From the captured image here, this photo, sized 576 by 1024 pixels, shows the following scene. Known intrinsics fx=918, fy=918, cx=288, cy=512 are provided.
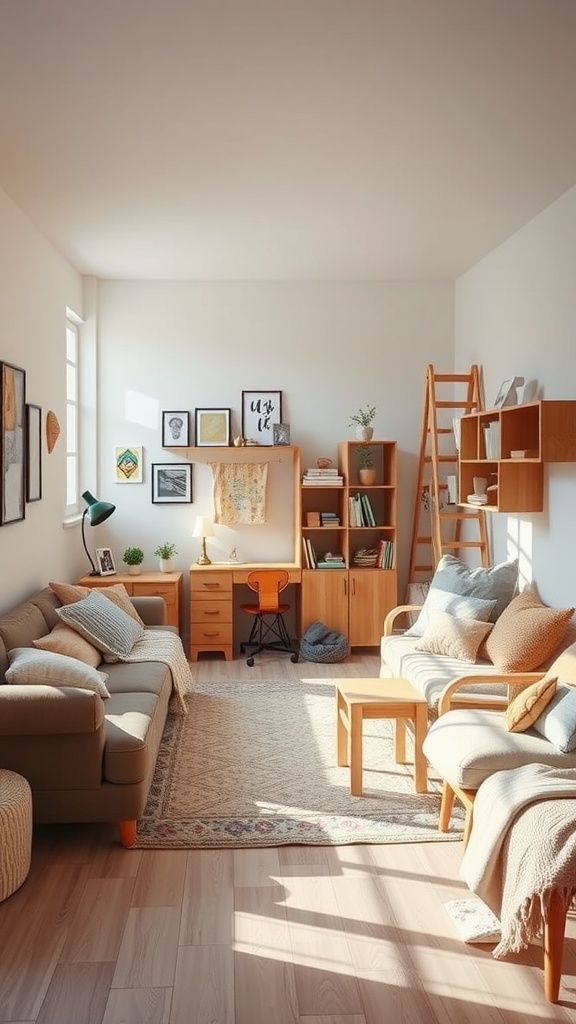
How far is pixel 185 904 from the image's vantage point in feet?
10.9

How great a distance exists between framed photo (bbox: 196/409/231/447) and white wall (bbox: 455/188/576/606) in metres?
2.18

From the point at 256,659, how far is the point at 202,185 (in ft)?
12.4

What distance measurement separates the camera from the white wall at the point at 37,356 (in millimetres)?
5227

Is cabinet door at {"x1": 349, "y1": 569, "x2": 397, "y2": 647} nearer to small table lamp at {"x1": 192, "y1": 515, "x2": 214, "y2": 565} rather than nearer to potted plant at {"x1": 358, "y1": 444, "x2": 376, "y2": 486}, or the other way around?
potted plant at {"x1": 358, "y1": 444, "x2": 376, "y2": 486}

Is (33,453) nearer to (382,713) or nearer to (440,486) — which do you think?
(382,713)

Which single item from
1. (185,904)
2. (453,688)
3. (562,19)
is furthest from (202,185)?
(185,904)

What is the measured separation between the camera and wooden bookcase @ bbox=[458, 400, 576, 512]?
4914mm

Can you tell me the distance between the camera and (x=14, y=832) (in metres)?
3.34

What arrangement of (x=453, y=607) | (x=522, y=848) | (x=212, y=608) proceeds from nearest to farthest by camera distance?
(x=522, y=848) → (x=453, y=607) → (x=212, y=608)

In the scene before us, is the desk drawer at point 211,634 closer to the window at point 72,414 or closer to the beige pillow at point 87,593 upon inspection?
the beige pillow at point 87,593

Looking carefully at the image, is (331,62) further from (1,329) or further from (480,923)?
(480,923)

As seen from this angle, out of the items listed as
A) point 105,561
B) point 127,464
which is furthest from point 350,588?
point 127,464

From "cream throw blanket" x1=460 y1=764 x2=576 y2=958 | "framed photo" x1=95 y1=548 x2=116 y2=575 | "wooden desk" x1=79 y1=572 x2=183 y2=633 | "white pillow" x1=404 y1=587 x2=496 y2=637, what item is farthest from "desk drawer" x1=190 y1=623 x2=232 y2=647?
"cream throw blanket" x1=460 y1=764 x2=576 y2=958

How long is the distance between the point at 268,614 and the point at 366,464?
149 centimetres
